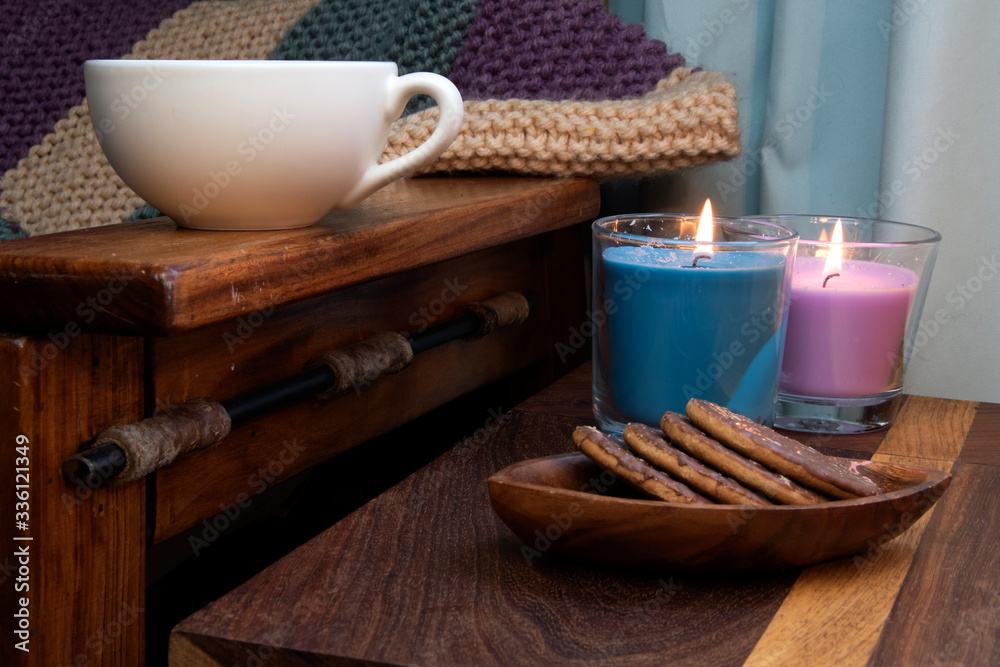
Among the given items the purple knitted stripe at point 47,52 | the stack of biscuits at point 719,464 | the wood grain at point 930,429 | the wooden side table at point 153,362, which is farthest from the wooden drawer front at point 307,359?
the purple knitted stripe at point 47,52

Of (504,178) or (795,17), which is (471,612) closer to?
(504,178)

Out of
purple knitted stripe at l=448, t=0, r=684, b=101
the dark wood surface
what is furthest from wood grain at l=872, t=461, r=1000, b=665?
purple knitted stripe at l=448, t=0, r=684, b=101

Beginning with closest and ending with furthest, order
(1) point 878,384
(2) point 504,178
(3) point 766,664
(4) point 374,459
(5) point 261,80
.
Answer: (3) point 766,664, (5) point 261,80, (1) point 878,384, (2) point 504,178, (4) point 374,459

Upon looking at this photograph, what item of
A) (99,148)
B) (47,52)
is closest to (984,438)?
(99,148)

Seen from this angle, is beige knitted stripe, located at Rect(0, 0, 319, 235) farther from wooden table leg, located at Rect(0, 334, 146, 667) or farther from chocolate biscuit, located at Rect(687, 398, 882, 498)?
Result: chocolate biscuit, located at Rect(687, 398, 882, 498)

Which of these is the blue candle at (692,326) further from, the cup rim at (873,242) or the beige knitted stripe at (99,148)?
the beige knitted stripe at (99,148)

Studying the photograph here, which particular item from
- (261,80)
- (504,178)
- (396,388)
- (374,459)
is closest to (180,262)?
(261,80)

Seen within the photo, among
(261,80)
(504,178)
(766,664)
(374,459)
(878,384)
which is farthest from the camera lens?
(374,459)

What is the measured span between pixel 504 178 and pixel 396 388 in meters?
→ 0.23

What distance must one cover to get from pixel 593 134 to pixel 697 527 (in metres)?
0.44

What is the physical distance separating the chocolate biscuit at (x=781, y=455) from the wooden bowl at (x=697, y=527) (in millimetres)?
16

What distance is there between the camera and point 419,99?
2.76 ft

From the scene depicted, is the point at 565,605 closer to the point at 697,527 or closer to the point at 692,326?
the point at 697,527

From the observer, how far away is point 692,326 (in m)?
0.54
